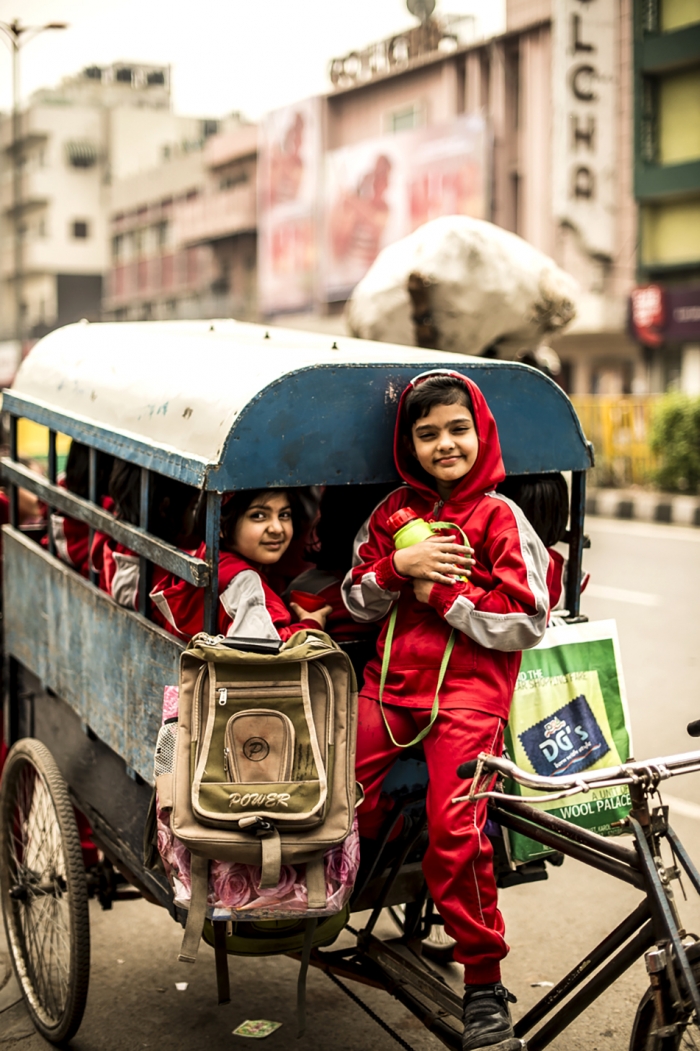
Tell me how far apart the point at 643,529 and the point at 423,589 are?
10.9 m

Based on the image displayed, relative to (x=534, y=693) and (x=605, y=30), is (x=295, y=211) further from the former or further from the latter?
(x=534, y=693)

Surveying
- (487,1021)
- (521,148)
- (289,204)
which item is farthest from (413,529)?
(289,204)

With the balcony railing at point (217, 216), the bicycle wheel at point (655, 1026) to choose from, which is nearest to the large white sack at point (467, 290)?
the bicycle wheel at point (655, 1026)

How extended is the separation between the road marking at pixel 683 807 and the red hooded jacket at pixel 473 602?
2.32m


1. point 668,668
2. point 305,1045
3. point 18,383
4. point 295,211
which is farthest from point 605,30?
point 305,1045

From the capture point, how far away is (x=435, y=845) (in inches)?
93.7

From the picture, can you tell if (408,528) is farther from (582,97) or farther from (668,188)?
(582,97)

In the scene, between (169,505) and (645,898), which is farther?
(169,505)

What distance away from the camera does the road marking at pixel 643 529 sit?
480 inches

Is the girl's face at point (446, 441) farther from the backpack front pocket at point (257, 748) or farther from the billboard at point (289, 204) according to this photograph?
the billboard at point (289, 204)

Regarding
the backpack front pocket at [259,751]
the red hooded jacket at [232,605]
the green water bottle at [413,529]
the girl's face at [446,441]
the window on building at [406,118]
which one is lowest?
the backpack front pocket at [259,751]

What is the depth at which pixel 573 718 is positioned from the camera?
9.07 feet

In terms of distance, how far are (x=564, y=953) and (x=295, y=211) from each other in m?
33.6

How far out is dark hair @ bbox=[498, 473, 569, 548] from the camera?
2.95 meters
